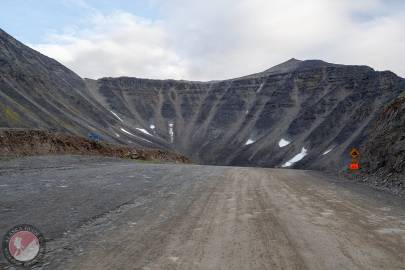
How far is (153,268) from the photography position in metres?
5.11

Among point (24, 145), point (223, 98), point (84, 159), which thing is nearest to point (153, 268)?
point (84, 159)

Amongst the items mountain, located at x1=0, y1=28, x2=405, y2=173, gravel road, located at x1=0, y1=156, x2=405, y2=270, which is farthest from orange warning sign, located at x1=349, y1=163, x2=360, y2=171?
mountain, located at x1=0, y1=28, x2=405, y2=173

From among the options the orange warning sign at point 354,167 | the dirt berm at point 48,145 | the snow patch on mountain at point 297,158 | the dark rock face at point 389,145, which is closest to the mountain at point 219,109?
the snow patch on mountain at point 297,158

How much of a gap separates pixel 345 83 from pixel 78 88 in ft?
278

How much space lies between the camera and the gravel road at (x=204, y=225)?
5.47 meters

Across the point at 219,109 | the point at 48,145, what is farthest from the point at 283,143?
the point at 48,145

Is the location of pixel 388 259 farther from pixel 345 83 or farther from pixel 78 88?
pixel 78 88

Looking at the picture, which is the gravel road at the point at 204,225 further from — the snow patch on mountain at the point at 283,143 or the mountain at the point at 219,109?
the snow patch on mountain at the point at 283,143

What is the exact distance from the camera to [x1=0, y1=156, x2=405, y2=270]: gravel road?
17.9 feet

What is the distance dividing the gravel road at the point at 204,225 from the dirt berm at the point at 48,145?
14.0 meters

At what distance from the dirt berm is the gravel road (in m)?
14.0

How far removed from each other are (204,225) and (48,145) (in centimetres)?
2427

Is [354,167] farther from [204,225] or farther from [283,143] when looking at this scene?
[283,143]

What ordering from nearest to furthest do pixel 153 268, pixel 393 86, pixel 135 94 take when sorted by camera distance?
pixel 153 268 < pixel 393 86 < pixel 135 94
